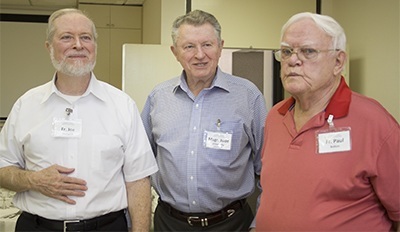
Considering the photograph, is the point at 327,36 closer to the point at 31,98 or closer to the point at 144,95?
the point at 31,98

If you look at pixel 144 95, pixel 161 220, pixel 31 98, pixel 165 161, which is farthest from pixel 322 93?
pixel 144 95

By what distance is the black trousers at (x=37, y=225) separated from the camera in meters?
1.88

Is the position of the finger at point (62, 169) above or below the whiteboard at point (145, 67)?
below

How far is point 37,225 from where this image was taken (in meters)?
1.88

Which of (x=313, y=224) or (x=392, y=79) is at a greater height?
(x=392, y=79)

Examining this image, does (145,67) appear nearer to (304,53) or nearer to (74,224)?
(74,224)

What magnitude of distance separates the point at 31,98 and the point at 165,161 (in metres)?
0.65

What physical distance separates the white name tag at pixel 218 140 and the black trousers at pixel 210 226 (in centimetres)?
32

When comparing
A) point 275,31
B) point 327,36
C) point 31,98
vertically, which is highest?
point 275,31

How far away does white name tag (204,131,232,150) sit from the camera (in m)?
2.13

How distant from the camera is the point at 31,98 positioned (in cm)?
200

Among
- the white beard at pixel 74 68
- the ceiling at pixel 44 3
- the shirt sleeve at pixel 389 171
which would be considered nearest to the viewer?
the shirt sleeve at pixel 389 171

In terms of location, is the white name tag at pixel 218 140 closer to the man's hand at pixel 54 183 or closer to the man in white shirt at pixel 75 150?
the man in white shirt at pixel 75 150

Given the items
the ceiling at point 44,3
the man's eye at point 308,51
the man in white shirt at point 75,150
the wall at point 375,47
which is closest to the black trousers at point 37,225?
the man in white shirt at point 75,150
